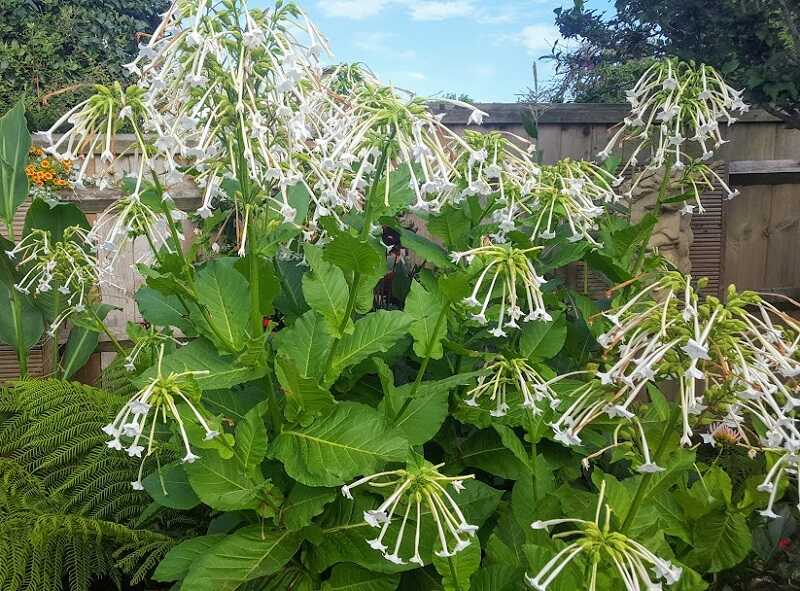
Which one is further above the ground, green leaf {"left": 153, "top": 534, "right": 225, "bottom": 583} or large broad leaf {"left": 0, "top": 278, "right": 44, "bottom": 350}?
large broad leaf {"left": 0, "top": 278, "right": 44, "bottom": 350}

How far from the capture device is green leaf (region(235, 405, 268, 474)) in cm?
194

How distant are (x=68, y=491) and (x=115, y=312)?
242cm

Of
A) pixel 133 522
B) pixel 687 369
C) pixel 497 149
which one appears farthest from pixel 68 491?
pixel 687 369

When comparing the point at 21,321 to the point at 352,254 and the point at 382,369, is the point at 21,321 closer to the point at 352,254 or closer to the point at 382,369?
the point at 382,369

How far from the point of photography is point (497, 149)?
2.40m

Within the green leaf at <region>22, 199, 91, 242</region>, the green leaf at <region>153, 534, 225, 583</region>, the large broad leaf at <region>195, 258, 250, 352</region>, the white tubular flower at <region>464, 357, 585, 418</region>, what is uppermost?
the green leaf at <region>22, 199, 91, 242</region>

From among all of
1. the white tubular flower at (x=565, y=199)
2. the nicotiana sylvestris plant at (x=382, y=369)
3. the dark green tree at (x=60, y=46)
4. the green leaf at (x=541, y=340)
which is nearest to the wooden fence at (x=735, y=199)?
the white tubular flower at (x=565, y=199)

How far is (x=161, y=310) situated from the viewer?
8.09 feet

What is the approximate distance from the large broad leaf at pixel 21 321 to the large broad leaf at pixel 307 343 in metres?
2.89

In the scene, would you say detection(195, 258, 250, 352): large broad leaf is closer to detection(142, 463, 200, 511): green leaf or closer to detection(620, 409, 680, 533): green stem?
detection(142, 463, 200, 511): green leaf

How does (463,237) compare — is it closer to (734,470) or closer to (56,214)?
(734,470)

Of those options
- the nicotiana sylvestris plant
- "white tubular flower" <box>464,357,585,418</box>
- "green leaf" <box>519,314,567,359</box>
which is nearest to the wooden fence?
the nicotiana sylvestris plant

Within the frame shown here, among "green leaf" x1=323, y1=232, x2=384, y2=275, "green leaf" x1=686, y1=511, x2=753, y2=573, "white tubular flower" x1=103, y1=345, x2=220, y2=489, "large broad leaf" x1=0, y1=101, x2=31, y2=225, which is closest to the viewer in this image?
"white tubular flower" x1=103, y1=345, x2=220, y2=489

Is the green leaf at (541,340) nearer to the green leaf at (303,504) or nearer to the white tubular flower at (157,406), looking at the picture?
the green leaf at (303,504)
